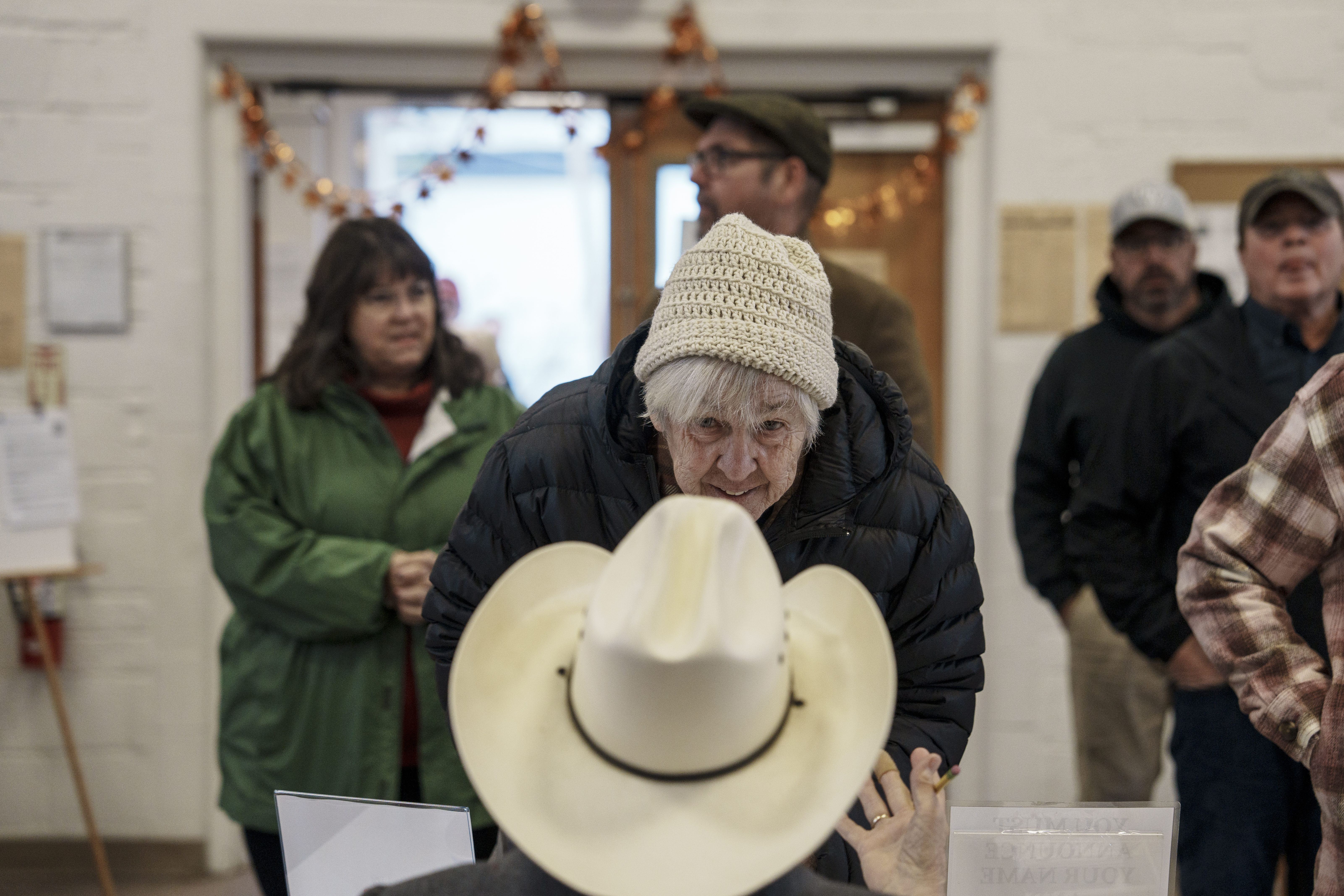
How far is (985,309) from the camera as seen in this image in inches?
132

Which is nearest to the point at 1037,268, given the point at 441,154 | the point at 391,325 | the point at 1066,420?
the point at 1066,420

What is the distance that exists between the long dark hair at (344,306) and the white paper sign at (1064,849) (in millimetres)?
1424

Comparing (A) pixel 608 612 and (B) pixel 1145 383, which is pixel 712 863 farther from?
(B) pixel 1145 383

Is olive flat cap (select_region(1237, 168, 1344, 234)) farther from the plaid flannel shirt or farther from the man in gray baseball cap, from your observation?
the plaid flannel shirt

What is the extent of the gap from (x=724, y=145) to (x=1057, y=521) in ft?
3.87

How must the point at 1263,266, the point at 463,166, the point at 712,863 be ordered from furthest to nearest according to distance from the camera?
the point at 463,166 < the point at 1263,266 < the point at 712,863

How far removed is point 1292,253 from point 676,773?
177cm

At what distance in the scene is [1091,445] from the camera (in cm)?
261

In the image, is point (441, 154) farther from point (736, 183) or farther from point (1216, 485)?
point (1216, 485)

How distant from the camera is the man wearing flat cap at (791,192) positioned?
7.25 ft

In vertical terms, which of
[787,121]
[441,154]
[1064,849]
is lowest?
[1064,849]

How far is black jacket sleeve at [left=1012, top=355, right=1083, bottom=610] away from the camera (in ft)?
8.69

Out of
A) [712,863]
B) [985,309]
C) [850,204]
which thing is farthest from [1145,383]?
[712,863]

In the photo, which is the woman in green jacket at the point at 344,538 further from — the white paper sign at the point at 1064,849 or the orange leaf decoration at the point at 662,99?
the orange leaf decoration at the point at 662,99
